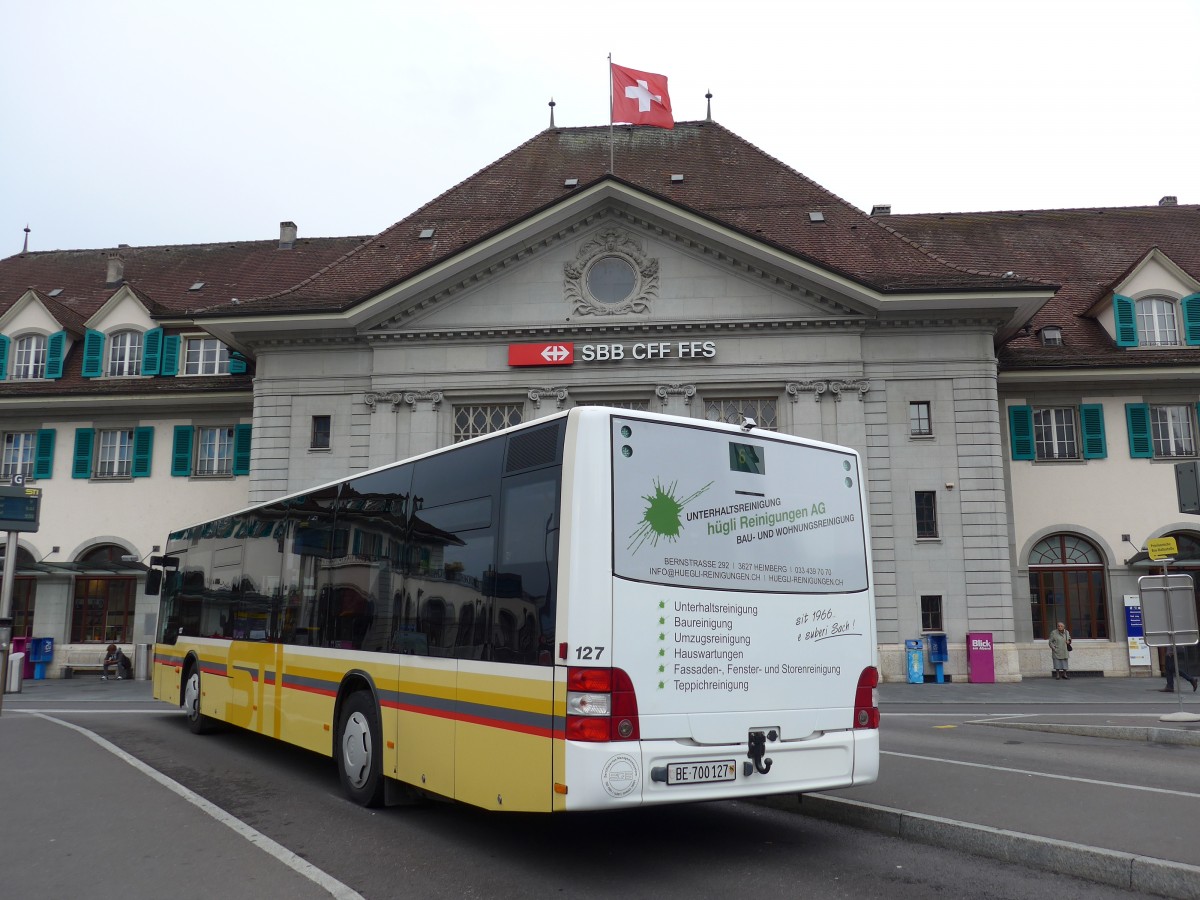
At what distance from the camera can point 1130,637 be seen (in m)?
27.7

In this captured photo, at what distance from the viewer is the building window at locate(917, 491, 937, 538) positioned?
88.1ft

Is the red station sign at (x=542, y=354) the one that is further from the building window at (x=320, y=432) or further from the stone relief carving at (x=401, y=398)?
the building window at (x=320, y=432)

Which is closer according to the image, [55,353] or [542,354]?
[542,354]

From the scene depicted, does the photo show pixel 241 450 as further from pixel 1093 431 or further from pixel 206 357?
pixel 1093 431

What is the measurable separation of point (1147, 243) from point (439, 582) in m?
34.0

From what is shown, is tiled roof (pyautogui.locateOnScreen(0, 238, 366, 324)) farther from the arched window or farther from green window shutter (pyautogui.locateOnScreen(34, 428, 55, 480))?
the arched window

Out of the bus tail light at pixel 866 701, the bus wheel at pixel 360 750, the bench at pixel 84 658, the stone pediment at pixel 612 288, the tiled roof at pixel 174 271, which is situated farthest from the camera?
the tiled roof at pixel 174 271

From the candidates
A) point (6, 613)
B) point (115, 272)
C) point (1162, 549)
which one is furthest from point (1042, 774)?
point (115, 272)

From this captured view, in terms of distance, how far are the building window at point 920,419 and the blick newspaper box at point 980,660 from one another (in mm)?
5382

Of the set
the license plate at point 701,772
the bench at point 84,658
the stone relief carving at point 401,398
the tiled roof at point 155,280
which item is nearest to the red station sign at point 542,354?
the stone relief carving at point 401,398

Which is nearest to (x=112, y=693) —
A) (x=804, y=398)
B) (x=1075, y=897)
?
(x=804, y=398)

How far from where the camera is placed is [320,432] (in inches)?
1139

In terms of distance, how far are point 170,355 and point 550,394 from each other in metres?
13.3

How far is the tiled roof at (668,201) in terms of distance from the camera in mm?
27922
